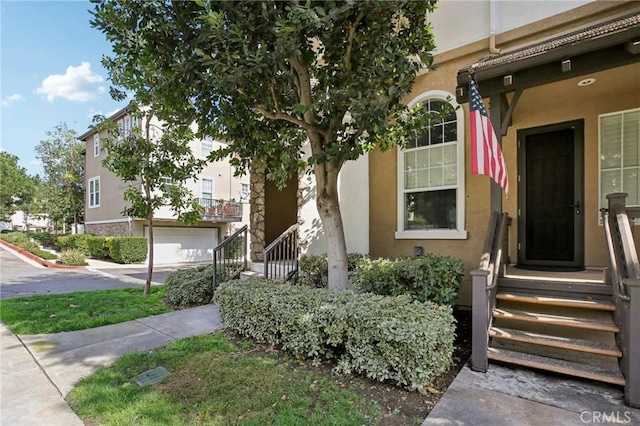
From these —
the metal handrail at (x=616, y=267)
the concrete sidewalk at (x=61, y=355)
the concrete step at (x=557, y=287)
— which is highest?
the metal handrail at (x=616, y=267)

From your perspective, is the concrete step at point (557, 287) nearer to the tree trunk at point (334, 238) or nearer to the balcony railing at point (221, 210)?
the tree trunk at point (334, 238)

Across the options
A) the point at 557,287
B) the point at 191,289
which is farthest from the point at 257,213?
the point at 557,287

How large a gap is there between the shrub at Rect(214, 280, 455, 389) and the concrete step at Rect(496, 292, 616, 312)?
1123 millimetres

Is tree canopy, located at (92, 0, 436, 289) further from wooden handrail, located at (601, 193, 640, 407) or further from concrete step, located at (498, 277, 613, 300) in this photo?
wooden handrail, located at (601, 193, 640, 407)

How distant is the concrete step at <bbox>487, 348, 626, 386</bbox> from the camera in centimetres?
315

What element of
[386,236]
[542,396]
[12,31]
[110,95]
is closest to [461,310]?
[386,236]

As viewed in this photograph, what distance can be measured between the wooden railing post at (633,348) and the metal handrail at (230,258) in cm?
662

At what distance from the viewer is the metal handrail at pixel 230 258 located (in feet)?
24.0

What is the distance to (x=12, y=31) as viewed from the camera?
758cm

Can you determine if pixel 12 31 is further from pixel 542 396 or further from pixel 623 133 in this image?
pixel 623 133

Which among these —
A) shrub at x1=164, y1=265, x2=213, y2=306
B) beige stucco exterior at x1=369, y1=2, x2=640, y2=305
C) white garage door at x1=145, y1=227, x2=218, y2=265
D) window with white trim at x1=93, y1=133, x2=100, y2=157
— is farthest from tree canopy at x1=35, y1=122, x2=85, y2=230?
beige stucco exterior at x1=369, y1=2, x2=640, y2=305

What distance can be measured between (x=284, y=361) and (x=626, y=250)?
3.96 meters

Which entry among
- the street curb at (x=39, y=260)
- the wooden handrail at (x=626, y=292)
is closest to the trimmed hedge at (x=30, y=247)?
the street curb at (x=39, y=260)

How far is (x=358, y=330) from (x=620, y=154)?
191 inches
